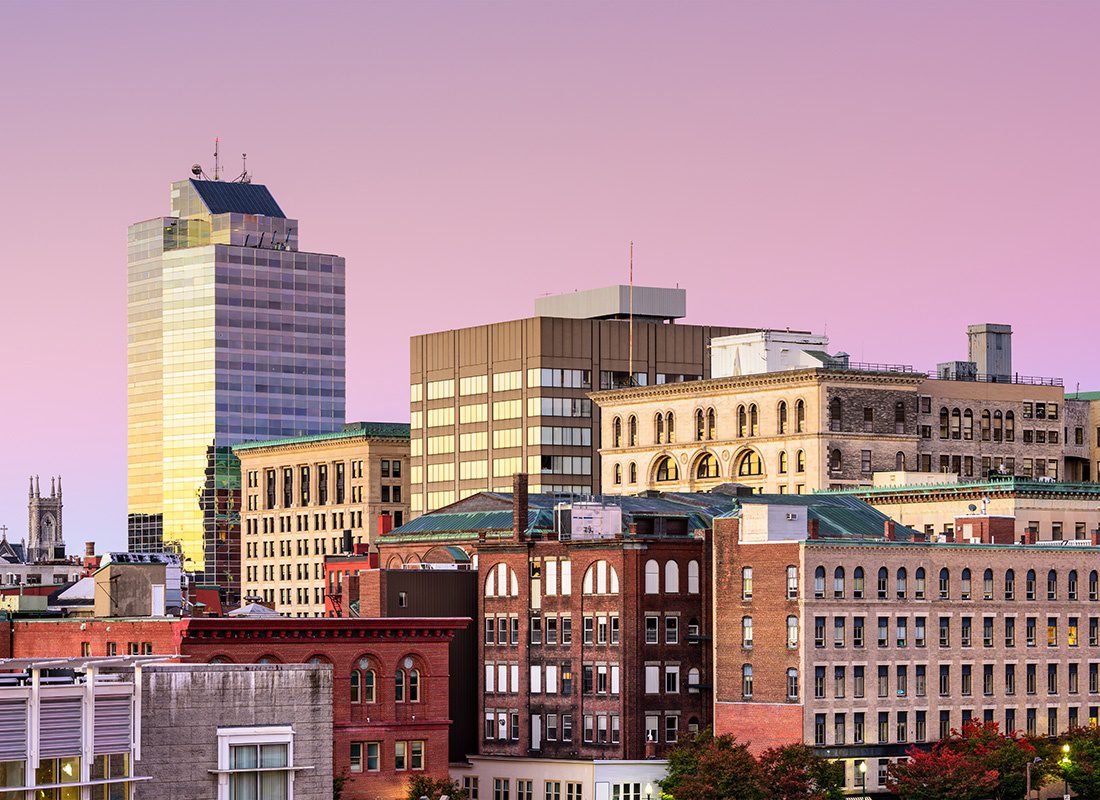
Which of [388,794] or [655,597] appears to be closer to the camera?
Result: [388,794]

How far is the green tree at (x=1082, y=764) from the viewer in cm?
16459

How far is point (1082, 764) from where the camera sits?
166 meters

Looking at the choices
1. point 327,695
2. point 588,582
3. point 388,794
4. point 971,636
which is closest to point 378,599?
point 588,582

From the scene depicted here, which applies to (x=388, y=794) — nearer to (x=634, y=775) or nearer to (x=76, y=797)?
(x=634, y=775)

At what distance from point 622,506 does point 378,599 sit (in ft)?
75.2

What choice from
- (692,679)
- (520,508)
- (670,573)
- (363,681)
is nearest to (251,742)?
(363,681)

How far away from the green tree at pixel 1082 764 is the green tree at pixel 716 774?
21897 millimetres

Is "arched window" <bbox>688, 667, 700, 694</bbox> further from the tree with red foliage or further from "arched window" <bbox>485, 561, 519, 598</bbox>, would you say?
the tree with red foliage

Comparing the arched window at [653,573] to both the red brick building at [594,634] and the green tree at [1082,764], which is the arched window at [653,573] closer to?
the red brick building at [594,634]

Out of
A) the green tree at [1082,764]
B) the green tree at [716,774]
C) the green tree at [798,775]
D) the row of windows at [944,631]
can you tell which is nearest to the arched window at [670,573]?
the row of windows at [944,631]

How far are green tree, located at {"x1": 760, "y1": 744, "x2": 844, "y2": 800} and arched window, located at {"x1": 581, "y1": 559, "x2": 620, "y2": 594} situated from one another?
17.7m

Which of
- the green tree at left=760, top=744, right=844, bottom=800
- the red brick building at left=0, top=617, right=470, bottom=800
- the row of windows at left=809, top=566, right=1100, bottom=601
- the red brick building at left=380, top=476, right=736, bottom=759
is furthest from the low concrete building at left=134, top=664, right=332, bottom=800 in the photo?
the red brick building at left=380, top=476, right=736, bottom=759

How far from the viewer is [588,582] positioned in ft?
564

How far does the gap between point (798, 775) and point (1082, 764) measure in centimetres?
2301
